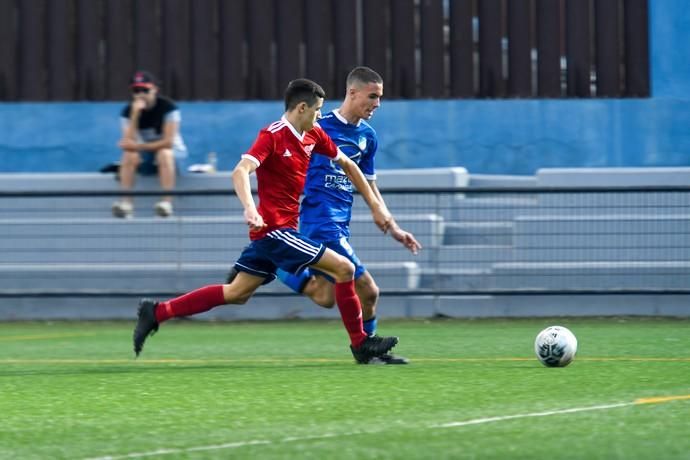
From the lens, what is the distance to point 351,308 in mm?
9594

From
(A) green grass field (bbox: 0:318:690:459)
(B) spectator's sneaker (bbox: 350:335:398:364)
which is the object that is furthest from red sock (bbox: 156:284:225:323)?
(B) spectator's sneaker (bbox: 350:335:398:364)

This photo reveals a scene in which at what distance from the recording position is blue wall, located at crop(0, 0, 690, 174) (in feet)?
60.7

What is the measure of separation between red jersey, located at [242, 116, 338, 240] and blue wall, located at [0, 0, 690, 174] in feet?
30.6

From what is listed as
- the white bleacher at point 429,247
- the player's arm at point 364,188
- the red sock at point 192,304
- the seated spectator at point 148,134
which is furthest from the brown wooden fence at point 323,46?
the red sock at point 192,304

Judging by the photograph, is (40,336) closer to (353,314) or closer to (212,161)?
(353,314)

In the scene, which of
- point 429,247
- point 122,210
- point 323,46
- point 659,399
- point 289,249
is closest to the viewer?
point 659,399

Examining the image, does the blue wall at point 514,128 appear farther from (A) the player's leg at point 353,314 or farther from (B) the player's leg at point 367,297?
(A) the player's leg at point 353,314

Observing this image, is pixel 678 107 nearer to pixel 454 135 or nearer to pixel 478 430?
pixel 454 135

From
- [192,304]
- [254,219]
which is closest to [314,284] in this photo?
[192,304]

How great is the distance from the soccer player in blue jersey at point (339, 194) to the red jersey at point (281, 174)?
24.0 inches

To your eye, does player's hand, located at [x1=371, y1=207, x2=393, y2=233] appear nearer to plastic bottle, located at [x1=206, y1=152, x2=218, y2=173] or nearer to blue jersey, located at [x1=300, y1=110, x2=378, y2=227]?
blue jersey, located at [x1=300, y1=110, x2=378, y2=227]

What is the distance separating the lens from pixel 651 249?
14.6m

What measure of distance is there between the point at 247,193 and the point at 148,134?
7597 mm

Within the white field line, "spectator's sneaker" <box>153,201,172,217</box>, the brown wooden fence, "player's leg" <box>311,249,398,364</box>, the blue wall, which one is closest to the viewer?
the white field line
